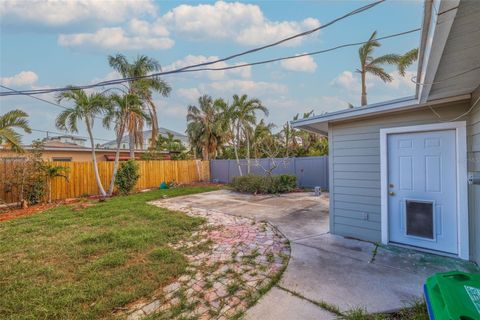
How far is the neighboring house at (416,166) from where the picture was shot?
9.37 ft

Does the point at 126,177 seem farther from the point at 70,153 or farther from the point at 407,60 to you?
the point at 407,60

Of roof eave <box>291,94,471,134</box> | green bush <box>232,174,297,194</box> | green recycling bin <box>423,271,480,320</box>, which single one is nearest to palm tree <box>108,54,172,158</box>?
green bush <box>232,174,297,194</box>

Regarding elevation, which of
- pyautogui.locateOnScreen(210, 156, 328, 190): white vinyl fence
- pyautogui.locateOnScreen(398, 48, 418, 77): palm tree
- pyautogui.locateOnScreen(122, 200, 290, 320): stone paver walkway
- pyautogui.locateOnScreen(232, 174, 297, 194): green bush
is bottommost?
pyautogui.locateOnScreen(122, 200, 290, 320): stone paver walkway

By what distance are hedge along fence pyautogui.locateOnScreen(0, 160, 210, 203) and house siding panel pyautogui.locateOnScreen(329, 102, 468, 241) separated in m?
9.62

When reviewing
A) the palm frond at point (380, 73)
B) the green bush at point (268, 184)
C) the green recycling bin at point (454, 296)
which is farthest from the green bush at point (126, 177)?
the palm frond at point (380, 73)

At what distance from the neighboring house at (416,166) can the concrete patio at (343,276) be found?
301mm

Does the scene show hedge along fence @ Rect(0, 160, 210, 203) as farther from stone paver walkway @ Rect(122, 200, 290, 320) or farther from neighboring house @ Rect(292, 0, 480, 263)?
neighboring house @ Rect(292, 0, 480, 263)

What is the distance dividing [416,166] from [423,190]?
1.20 ft

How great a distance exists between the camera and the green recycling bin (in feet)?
4.08

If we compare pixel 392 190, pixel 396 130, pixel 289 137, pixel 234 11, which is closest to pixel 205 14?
pixel 234 11

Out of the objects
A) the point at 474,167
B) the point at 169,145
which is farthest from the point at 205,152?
the point at 474,167

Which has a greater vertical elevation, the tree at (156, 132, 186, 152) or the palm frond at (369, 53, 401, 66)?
the palm frond at (369, 53, 401, 66)

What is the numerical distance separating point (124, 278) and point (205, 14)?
5532 mm

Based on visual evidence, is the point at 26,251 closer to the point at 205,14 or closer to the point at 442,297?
the point at 442,297
